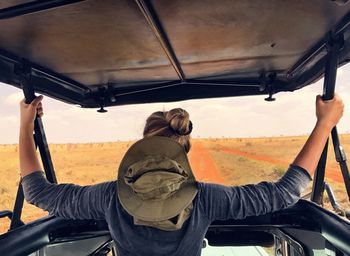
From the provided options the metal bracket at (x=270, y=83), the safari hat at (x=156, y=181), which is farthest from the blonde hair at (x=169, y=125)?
the metal bracket at (x=270, y=83)

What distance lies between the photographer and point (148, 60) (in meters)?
2.55

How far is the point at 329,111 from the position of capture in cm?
192

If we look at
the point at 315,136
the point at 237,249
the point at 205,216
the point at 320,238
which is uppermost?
the point at 315,136

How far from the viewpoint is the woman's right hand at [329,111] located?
6.17ft

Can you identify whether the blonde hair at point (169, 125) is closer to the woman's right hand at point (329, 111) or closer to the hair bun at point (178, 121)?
the hair bun at point (178, 121)

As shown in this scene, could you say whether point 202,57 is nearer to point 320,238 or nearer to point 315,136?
point 315,136

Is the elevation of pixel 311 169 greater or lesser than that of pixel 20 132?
lesser

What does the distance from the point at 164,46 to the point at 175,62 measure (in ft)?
1.17

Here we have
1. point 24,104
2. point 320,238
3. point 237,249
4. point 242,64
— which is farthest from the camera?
point 237,249

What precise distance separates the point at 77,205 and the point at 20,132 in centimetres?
79

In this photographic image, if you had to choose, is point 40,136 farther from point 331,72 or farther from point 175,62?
point 331,72

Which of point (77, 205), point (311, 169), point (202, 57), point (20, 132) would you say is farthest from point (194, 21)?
point (20, 132)

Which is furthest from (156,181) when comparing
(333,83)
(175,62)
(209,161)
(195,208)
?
(209,161)

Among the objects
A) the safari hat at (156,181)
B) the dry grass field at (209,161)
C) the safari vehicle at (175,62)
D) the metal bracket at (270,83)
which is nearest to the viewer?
the safari hat at (156,181)
